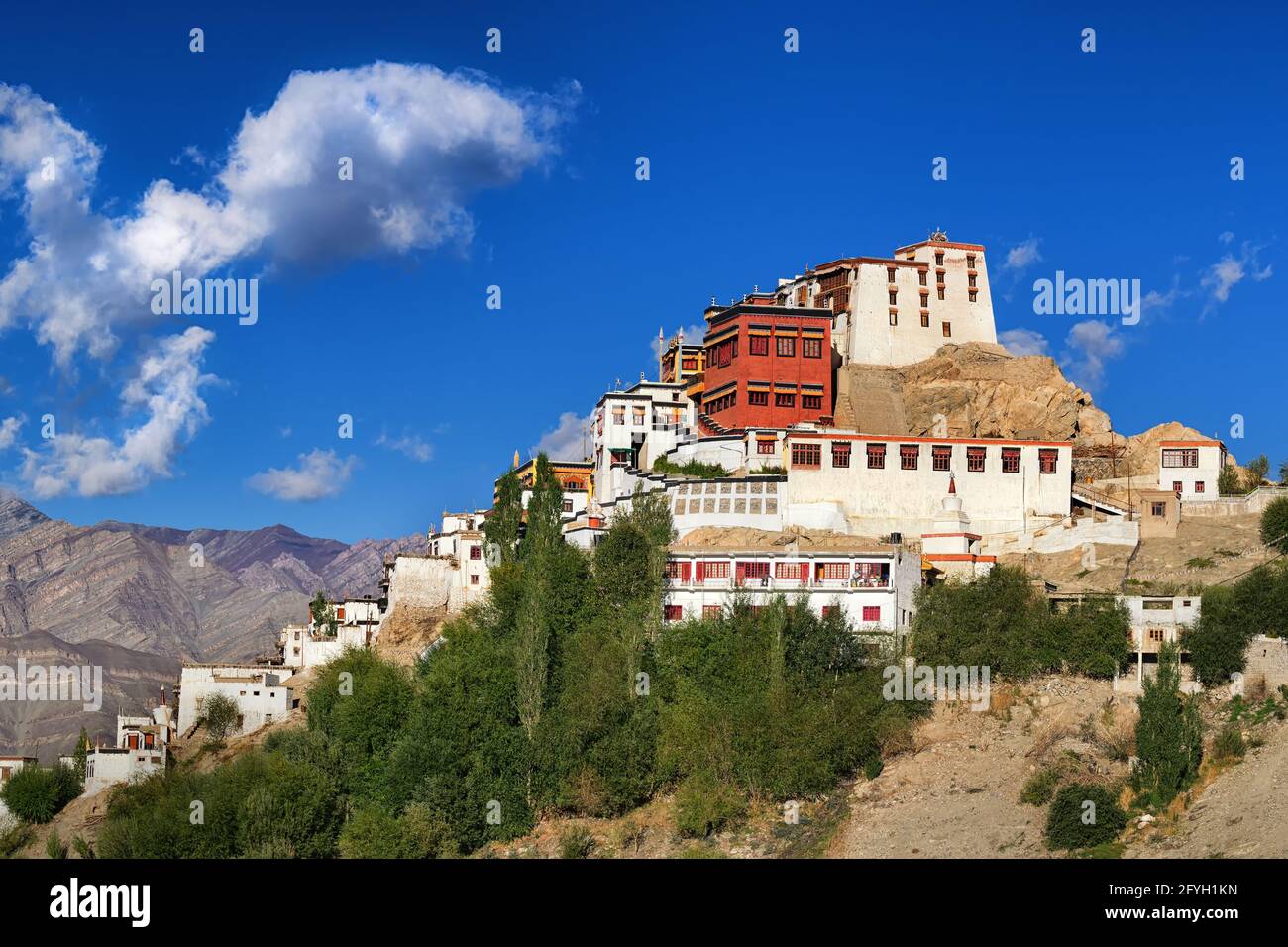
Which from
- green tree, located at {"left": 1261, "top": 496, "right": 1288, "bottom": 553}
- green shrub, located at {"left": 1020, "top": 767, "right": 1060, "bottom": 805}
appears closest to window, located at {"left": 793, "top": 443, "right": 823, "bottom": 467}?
green tree, located at {"left": 1261, "top": 496, "right": 1288, "bottom": 553}

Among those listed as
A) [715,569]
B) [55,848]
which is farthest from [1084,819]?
[55,848]

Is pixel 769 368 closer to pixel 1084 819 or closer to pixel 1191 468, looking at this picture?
pixel 1191 468

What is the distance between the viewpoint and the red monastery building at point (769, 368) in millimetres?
84250

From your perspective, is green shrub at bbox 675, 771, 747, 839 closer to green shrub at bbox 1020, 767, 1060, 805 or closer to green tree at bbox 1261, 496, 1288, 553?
green shrub at bbox 1020, 767, 1060, 805

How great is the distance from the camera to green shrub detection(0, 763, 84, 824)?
248 ft

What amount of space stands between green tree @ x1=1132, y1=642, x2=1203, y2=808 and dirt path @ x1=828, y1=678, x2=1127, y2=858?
1830 millimetres

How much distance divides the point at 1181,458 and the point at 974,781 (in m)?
28.9

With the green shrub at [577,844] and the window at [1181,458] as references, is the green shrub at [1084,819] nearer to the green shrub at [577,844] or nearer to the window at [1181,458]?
the green shrub at [577,844]

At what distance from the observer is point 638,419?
86.9 metres

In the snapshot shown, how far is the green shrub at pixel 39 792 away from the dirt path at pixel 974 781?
127ft

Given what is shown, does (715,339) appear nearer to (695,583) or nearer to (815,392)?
(815,392)

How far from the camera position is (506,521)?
2911 inches

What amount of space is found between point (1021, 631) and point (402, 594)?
2896 centimetres
